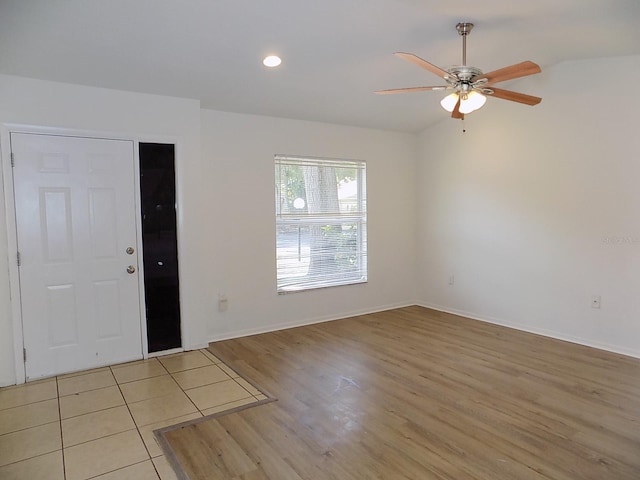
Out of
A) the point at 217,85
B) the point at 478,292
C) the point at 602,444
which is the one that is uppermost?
the point at 217,85

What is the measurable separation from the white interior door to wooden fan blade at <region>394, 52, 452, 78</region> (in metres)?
2.53

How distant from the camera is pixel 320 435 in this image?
2.55m

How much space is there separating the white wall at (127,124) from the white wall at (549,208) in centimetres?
320

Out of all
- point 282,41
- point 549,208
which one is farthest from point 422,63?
point 549,208

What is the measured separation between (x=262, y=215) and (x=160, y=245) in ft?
3.82

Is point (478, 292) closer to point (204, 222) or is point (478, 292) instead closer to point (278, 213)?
point (278, 213)

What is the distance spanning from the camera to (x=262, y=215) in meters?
4.66

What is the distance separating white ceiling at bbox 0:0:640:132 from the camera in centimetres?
269

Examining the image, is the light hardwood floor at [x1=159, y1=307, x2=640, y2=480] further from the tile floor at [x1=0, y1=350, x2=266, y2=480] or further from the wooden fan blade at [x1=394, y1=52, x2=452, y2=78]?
the wooden fan blade at [x1=394, y1=52, x2=452, y2=78]

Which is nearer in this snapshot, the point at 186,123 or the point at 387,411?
the point at 387,411

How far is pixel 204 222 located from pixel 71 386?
71.9 inches

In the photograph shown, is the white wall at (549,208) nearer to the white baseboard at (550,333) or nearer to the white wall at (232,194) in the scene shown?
the white baseboard at (550,333)

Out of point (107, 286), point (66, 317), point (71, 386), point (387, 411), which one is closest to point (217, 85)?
point (107, 286)

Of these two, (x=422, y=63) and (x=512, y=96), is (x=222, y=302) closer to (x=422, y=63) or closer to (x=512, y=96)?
(x=422, y=63)
